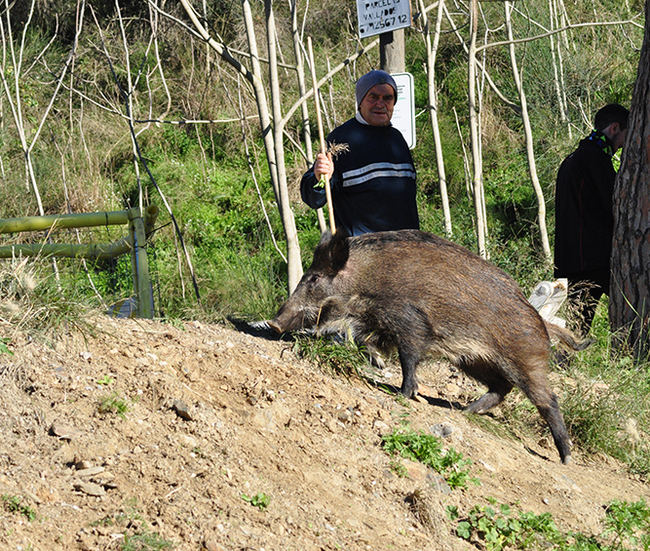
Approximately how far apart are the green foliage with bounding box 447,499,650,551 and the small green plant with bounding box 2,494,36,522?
5.38 feet

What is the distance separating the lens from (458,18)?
11.4m

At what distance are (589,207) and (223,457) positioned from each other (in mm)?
4039

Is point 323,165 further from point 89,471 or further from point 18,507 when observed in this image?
point 18,507

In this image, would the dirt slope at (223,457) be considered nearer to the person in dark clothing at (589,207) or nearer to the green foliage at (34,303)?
the green foliage at (34,303)

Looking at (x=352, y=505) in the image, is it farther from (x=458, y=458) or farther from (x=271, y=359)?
(x=271, y=359)

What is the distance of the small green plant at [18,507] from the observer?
2.59 m

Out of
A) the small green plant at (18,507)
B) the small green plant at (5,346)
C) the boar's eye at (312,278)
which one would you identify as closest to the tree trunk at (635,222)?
the boar's eye at (312,278)

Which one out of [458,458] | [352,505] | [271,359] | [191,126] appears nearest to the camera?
[352,505]

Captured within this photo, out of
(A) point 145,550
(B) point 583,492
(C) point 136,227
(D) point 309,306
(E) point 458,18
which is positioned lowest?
(B) point 583,492

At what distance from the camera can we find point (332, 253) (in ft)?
14.4

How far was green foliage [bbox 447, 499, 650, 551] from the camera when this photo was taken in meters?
3.18

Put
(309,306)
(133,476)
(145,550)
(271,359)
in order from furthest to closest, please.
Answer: (309,306), (271,359), (133,476), (145,550)

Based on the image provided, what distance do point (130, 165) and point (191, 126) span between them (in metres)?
1.15

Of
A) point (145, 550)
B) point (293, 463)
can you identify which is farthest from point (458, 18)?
point (145, 550)
